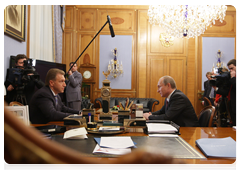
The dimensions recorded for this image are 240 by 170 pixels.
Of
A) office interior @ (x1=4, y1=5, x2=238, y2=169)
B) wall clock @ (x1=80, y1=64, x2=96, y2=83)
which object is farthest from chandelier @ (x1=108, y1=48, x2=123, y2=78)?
wall clock @ (x1=80, y1=64, x2=96, y2=83)

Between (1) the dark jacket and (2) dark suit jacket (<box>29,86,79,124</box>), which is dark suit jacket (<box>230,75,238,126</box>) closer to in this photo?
(1) the dark jacket

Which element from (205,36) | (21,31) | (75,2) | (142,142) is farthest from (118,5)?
(142,142)

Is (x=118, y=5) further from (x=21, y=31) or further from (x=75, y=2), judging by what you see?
(x=21, y=31)

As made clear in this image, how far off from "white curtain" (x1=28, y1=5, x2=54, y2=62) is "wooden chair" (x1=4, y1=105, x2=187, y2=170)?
4.71 meters

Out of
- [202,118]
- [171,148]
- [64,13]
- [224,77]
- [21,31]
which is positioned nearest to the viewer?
[171,148]

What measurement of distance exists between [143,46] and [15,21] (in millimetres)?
4591

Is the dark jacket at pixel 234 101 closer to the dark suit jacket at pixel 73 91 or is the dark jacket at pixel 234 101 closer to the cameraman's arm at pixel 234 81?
the cameraman's arm at pixel 234 81

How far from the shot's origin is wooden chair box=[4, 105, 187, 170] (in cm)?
20

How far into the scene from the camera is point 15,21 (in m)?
3.56

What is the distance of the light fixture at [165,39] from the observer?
712 centimetres

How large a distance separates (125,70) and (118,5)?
8.01ft

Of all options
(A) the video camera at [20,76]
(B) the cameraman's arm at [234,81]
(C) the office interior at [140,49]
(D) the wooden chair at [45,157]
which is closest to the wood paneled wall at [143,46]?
(C) the office interior at [140,49]

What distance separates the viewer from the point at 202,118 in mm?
2324

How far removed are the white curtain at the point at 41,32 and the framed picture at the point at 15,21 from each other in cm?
61
